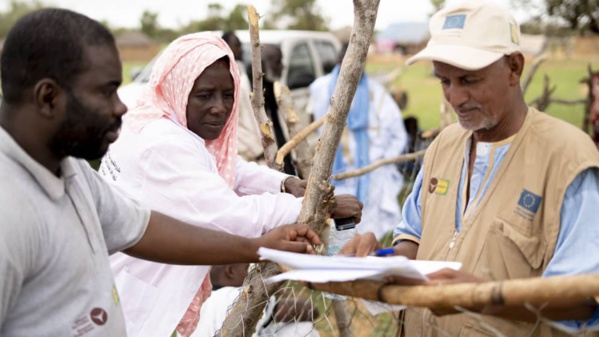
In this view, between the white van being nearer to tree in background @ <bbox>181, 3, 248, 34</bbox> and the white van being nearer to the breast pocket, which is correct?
the breast pocket

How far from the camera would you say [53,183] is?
64.8 inches

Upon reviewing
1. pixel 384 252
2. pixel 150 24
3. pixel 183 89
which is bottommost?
pixel 150 24

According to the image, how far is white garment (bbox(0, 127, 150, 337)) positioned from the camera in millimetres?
1528

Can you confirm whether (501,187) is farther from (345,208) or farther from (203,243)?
(203,243)

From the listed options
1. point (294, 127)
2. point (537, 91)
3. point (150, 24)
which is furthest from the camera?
point (150, 24)

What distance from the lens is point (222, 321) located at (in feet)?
10.6

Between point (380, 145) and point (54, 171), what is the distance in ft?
17.2

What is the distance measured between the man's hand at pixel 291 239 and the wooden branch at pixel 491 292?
0.52m

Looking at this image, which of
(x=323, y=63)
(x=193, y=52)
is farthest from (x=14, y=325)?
(x=323, y=63)

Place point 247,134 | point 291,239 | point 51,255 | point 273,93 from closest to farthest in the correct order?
1. point 51,255
2. point 291,239
3. point 247,134
4. point 273,93

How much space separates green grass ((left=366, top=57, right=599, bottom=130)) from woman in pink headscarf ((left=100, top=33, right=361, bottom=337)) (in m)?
9.00

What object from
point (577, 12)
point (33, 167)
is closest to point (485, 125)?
point (33, 167)

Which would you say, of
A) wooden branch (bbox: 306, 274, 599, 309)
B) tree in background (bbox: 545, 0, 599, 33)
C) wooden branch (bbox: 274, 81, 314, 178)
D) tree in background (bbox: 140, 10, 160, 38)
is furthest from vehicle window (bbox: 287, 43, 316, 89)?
tree in background (bbox: 140, 10, 160, 38)

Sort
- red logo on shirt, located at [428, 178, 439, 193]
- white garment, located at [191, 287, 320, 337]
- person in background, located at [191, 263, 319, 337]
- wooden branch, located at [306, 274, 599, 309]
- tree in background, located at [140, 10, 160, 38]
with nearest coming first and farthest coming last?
wooden branch, located at [306, 274, 599, 309]
red logo on shirt, located at [428, 178, 439, 193]
person in background, located at [191, 263, 319, 337]
white garment, located at [191, 287, 320, 337]
tree in background, located at [140, 10, 160, 38]
